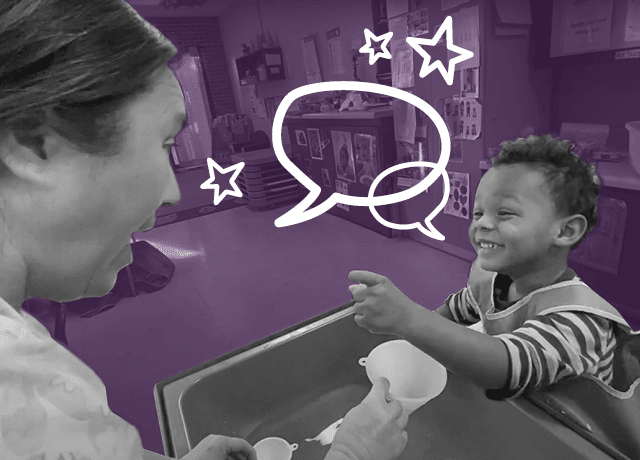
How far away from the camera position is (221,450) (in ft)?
2.21

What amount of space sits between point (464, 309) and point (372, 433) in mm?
589

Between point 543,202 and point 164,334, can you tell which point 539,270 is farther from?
point 164,334

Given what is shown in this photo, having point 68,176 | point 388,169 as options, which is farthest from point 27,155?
point 388,169

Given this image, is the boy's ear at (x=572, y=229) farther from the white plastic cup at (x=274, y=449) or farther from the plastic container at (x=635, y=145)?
the plastic container at (x=635, y=145)

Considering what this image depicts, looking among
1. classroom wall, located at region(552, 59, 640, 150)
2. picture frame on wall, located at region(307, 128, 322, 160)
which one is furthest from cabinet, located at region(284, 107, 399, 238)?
classroom wall, located at region(552, 59, 640, 150)

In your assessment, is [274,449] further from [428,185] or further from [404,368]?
[428,185]

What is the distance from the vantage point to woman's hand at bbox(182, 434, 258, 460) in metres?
0.66

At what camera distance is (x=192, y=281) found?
3102mm

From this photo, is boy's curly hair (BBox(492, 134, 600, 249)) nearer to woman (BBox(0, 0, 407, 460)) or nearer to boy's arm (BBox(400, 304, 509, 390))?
boy's arm (BBox(400, 304, 509, 390))

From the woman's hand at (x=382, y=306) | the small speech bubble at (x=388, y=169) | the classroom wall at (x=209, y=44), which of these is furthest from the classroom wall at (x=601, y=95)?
the classroom wall at (x=209, y=44)

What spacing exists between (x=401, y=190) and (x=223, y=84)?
19.2ft

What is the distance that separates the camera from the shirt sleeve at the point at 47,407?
28cm

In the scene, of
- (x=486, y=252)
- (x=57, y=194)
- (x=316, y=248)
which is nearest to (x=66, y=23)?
(x=57, y=194)

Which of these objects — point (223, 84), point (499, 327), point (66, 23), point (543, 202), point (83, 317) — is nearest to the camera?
point (66, 23)
